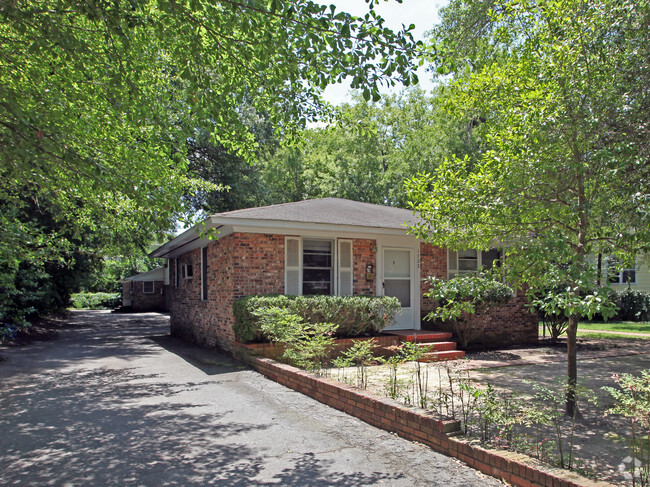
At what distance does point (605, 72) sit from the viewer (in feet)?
17.6

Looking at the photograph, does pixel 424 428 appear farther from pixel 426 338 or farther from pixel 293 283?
pixel 293 283

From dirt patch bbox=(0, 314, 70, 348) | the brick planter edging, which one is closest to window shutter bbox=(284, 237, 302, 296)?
the brick planter edging

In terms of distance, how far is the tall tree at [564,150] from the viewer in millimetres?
4938

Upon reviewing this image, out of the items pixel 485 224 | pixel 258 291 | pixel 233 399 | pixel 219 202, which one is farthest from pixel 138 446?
pixel 219 202

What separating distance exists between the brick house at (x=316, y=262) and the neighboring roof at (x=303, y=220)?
0.07 ft

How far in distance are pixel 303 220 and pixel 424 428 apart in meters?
6.16

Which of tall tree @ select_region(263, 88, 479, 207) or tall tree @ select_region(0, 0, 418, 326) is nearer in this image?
tall tree @ select_region(0, 0, 418, 326)

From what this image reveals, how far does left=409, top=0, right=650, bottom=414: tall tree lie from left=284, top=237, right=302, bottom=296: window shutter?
15.6 feet

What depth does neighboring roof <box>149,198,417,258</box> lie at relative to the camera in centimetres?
981

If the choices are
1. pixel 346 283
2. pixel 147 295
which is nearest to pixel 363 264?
pixel 346 283

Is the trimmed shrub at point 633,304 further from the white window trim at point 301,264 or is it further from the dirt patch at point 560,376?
the white window trim at point 301,264

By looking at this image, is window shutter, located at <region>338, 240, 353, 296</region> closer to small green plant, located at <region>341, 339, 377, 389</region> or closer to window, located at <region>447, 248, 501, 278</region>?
window, located at <region>447, 248, 501, 278</region>

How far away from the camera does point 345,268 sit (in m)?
11.3

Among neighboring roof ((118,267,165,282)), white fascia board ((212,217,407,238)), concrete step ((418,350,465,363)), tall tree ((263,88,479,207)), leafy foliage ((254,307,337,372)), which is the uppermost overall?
tall tree ((263,88,479,207))
